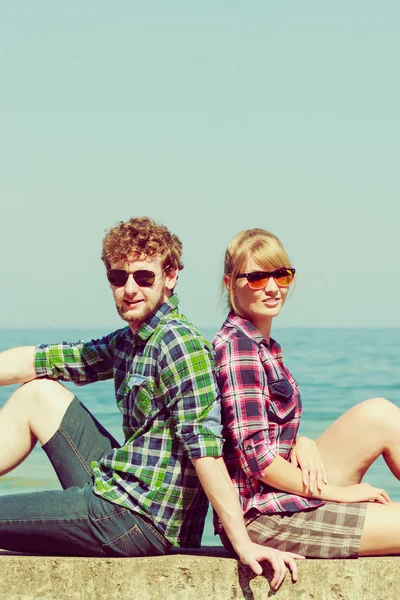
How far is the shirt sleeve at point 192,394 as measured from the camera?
10.8 feet

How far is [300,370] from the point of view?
1157 inches

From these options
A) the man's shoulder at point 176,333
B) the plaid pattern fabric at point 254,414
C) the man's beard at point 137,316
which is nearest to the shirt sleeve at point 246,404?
the plaid pattern fabric at point 254,414

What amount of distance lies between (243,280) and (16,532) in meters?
1.28

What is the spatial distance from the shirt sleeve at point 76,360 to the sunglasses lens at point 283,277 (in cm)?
77

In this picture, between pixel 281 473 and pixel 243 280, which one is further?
pixel 243 280

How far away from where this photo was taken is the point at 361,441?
142 inches

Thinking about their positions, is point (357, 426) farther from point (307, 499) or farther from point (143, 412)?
point (143, 412)

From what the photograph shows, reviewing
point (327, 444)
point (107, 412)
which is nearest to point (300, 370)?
point (107, 412)

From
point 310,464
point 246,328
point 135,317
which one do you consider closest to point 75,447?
point 135,317

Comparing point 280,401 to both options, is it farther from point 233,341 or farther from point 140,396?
point 140,396

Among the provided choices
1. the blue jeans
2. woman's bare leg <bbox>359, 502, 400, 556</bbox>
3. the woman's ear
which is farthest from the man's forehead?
woman's bare leg <bbox>359, 502, 400, 556</bbox>

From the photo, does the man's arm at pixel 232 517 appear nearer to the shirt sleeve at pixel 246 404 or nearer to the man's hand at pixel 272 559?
the man's hand at pixel 272 559

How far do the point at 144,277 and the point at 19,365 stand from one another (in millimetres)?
752

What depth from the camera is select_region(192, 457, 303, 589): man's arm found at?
326 centimetres
